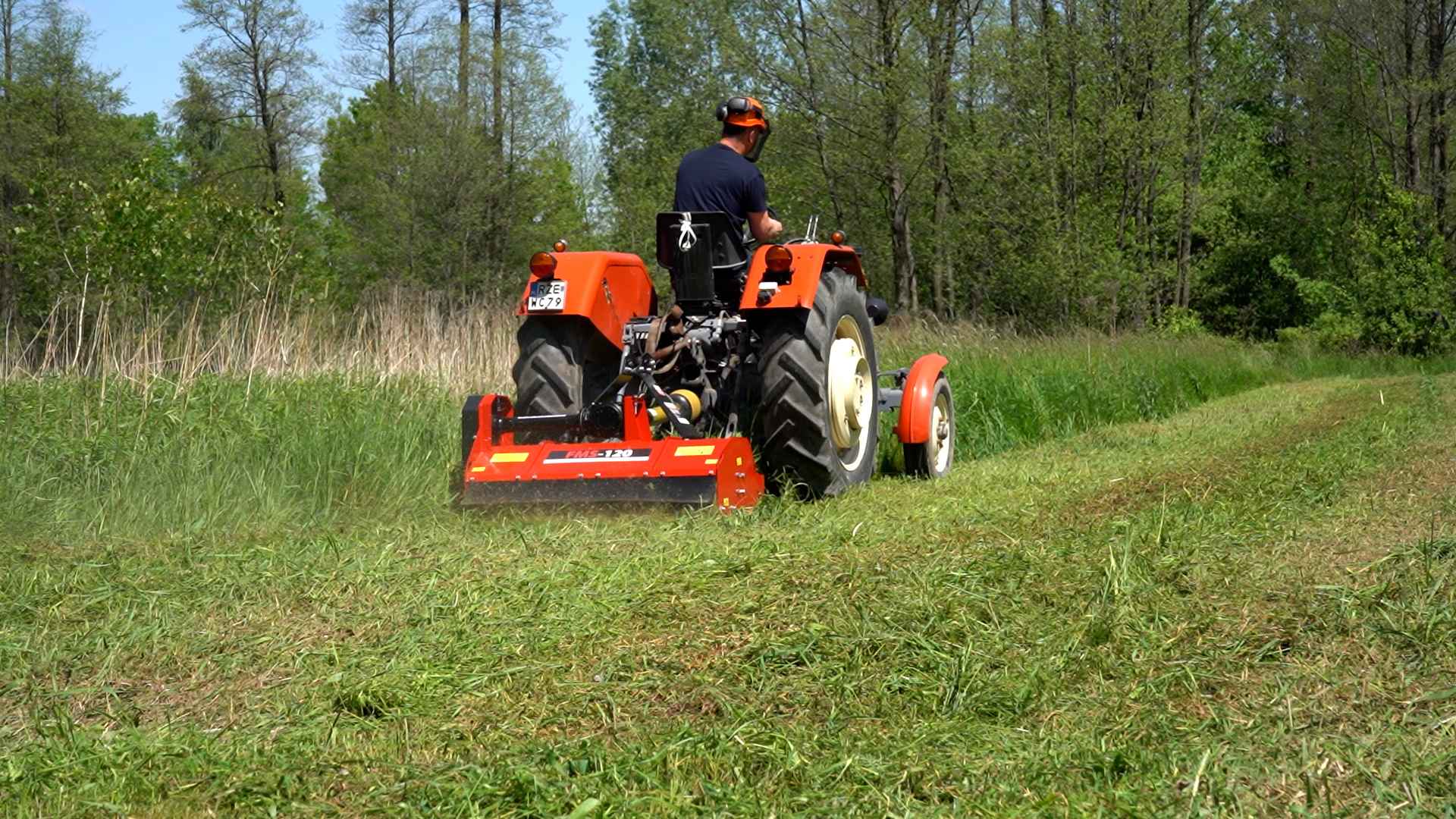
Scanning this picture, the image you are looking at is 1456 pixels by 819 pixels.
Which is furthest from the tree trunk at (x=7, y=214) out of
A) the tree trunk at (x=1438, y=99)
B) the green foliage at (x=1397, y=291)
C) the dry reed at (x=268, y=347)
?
the tree trunk at (x=1438, y=99)

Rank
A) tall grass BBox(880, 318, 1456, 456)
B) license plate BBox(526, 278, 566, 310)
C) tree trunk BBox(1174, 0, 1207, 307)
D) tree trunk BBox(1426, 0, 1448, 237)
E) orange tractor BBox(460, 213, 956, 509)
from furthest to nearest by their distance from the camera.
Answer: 1. tree trunk BBox(1174, 0, 1207, 307)
2. tree trunk BBox(1426, 0, 1448, 237)
3. tall grass BBox(880, 318, 1456, 456)
4. license plate BBox(526, 278, 566, 310)
5. orange tractor BBox(460, 213, 956, 509)

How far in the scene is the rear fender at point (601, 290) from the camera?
6836 mm

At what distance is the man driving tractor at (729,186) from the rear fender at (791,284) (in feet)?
0.78

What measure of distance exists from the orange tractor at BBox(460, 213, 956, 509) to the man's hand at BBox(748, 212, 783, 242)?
12 cm

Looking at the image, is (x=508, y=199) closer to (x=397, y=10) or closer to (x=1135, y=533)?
(x=397, y=10)

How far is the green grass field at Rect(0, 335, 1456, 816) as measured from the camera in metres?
2.73

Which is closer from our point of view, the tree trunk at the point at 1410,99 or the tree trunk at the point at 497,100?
the tree trunk at the point at 1410,99

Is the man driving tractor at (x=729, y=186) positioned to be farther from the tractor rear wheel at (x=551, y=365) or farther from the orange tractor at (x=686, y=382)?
the tractor rear wheel at (x=551, y=365)

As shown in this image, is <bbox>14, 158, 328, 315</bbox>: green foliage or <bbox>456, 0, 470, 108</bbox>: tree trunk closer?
<bbox>14, 158, 328, 315</bbox>: green foliage

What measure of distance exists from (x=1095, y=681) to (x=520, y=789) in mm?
1335

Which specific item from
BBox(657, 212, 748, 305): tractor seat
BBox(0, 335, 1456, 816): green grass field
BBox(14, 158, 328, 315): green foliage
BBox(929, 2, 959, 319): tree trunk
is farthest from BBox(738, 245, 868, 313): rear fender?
BBox(929, 2, 959, 319): tree trunk

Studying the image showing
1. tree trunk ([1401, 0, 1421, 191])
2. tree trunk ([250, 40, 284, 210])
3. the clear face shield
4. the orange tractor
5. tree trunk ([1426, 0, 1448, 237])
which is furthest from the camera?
tree trunk ([250, 40, 284, 210])

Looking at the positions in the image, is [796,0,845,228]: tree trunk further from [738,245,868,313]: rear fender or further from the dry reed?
[738,245,868,313]: rear fender

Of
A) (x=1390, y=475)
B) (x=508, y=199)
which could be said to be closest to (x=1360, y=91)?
(x=508, y=199)
